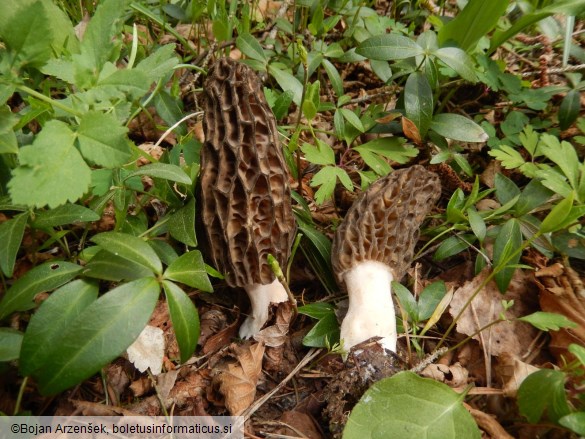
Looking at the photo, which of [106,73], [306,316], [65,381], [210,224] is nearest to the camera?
[65,381]

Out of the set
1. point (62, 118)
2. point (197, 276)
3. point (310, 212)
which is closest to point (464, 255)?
point (310, 212)

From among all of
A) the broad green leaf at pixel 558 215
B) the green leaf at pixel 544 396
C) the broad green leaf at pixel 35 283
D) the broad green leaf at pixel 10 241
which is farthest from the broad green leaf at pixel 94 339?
the broad green leaf at pixel 558 215

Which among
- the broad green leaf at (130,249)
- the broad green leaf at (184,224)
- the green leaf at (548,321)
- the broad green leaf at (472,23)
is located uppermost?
the broad green leaf at (472,23)

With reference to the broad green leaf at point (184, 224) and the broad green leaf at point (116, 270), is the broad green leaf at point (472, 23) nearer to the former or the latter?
the broad green leaf at point (184, 224)

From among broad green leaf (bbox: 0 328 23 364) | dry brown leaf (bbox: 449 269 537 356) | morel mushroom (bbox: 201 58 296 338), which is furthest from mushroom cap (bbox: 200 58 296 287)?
dry brown leaf (bbox: 449 269 537 356)

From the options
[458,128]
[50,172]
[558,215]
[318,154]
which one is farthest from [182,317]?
[458,128]

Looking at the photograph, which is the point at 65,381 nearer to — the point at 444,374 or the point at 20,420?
the point at 20,420
